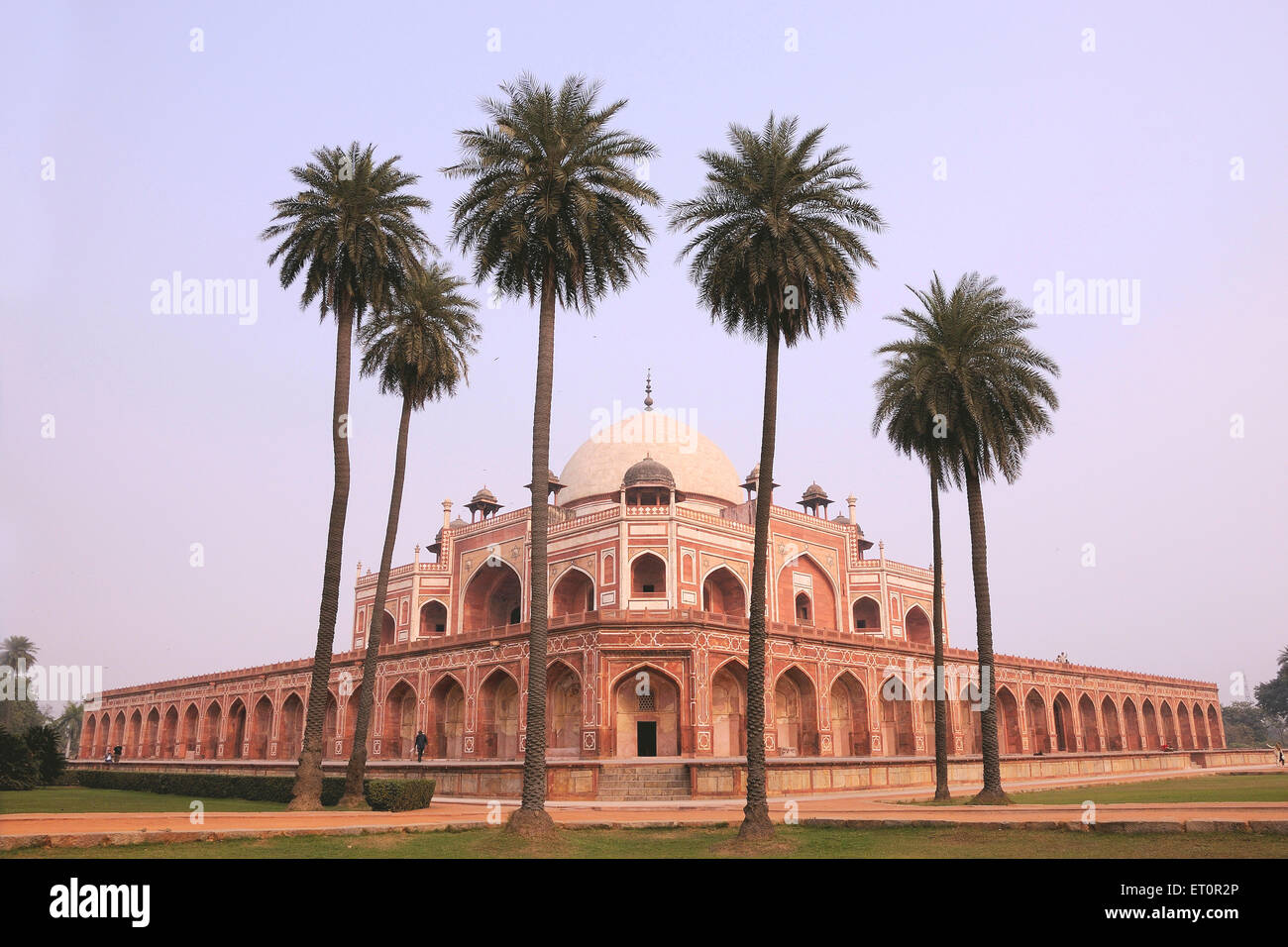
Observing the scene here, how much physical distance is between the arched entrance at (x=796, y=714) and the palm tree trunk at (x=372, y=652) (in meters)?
20.2

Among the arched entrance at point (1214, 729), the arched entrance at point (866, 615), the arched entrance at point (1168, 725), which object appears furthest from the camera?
the arched entrance at point (1214, 729)

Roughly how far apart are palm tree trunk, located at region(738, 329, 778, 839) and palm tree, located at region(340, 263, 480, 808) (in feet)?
36.9

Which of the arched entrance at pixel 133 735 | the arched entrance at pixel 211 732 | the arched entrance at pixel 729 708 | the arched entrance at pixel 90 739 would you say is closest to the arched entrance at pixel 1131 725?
the arched entrance at pixel 729 708

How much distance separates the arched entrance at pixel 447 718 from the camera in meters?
44.0

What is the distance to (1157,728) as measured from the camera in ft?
219

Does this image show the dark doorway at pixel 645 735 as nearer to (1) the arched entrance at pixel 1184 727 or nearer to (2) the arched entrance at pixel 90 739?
(1) the arched entrance at pixel 1184 727

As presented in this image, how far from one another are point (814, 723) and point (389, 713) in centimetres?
2043

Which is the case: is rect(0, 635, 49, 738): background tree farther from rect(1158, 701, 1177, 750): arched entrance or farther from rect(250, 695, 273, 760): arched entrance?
rect(1158, 701, 1177, 750): arched entrance

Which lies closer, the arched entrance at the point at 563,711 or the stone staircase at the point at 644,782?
the stone staircase at the point at 644,782

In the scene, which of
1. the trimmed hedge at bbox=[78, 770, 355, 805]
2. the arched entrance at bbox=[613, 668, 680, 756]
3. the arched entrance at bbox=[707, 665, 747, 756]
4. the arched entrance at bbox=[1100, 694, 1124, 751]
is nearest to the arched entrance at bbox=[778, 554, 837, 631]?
the arched entrance at bbox=[707, 665, 747, 756]

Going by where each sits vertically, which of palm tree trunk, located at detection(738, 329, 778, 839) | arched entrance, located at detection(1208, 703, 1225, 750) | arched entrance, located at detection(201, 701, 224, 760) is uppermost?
palm tree trunk, located at detection(738, 329, 778, 839)

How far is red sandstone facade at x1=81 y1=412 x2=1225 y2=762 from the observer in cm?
3862

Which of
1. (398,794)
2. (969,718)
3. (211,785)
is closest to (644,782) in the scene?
(398,794)
